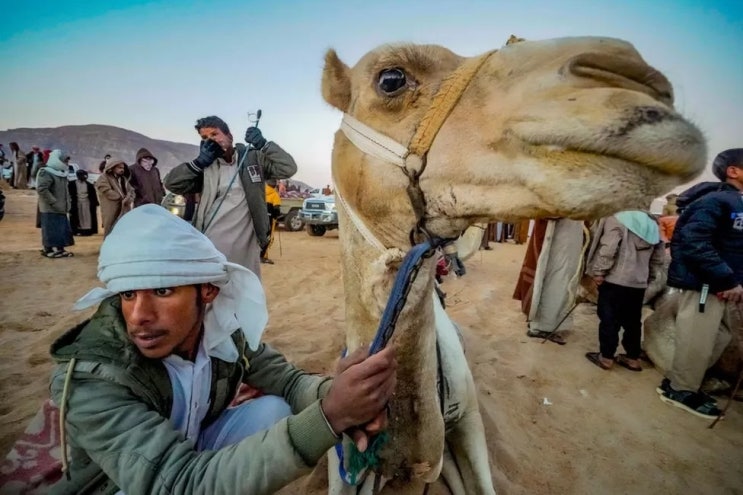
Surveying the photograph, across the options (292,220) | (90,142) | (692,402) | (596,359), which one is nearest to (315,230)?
(292,220)

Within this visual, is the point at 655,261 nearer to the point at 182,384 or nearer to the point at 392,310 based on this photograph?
the point at 392,310

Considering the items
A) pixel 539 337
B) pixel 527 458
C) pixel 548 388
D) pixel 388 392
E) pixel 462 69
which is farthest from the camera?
pixel 539 337

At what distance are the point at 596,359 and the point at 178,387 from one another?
15.9ft

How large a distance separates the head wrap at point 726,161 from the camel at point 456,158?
3.43 m

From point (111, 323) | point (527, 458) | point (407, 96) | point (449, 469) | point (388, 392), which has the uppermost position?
point (407, 96)

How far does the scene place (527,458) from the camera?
116 inches

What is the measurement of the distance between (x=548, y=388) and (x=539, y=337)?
5.11 ft

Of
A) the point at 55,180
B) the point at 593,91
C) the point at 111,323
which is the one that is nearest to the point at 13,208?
the point at 55,180

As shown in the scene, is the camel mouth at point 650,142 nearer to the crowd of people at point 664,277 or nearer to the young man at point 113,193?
the crowd of people at point 664,277

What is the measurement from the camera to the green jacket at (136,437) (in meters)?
1.14

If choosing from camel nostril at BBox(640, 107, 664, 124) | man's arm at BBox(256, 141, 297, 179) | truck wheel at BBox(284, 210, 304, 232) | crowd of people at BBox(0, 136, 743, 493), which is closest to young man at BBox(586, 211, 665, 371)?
crowd of people at BBox(0, 136, 743, 493)

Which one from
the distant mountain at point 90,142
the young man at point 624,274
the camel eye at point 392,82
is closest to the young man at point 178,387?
the camel eye at point 392,82

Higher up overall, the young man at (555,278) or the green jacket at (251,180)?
the green jacket at (251,180)

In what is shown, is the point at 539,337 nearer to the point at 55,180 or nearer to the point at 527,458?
the point at 527,458
